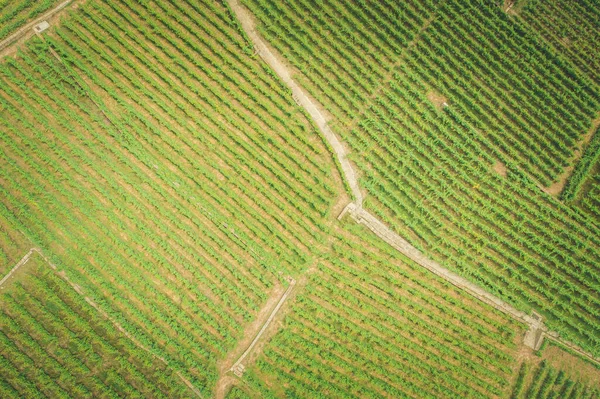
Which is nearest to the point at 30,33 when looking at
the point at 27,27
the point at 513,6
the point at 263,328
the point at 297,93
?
the point at 27,27

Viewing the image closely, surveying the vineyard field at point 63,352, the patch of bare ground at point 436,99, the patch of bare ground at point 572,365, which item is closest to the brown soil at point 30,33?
the vineyard field at point 63,352

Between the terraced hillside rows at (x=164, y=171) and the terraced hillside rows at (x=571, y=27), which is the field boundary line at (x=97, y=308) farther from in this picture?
the terraced hillside rows at (x=571, y=27)

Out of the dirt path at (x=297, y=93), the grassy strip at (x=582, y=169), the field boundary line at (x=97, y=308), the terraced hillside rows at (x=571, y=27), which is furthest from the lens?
the terraced hillside rows at (x=571, y=27)

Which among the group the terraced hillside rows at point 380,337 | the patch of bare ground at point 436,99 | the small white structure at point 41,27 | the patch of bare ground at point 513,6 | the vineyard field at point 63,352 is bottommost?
the vineyard field at point 63,352

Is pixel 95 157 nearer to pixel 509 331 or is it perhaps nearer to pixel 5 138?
pixel 5 138

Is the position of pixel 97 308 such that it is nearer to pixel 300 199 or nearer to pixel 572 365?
pixel 300 199
